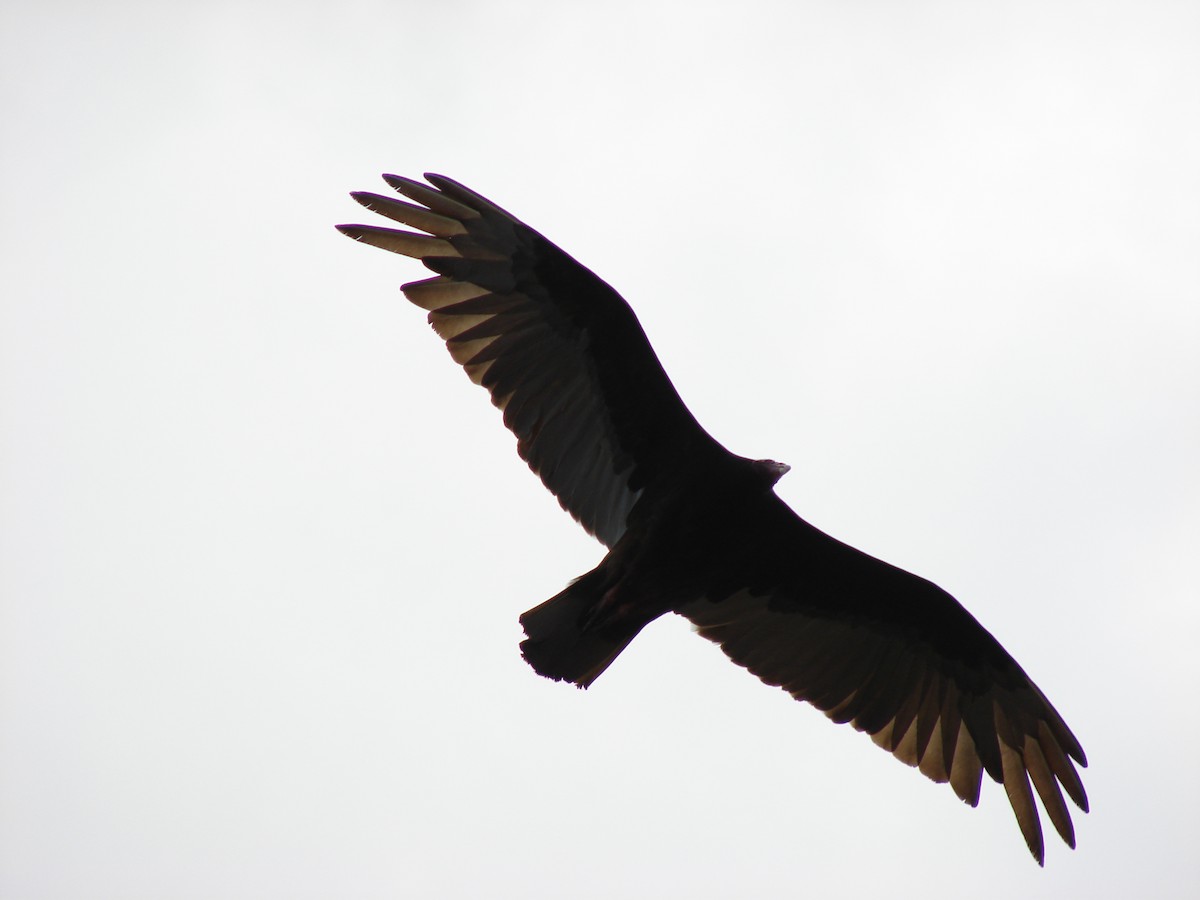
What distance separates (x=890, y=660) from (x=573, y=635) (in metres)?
2.03

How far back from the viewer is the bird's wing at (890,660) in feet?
22.5

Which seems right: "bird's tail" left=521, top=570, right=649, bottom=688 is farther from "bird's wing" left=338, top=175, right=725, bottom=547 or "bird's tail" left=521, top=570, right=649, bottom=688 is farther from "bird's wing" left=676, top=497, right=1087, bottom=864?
"bird's wing" left=676, top=497, right=1087, bottom=864

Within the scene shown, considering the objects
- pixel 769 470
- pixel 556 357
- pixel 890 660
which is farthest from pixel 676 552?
pixel 890 660

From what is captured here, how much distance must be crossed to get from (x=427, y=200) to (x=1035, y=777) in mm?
4451

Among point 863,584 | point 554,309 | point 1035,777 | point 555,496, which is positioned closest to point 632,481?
point 555,496

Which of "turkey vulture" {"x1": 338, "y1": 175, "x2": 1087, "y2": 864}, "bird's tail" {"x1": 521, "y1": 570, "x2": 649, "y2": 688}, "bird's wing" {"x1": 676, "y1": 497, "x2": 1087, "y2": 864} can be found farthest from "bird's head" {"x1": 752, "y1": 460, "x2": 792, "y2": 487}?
"bird's tail" {"x1": 521, "y1": 570, "x2": 649, "y2": 688}

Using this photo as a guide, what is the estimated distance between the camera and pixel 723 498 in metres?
6.37

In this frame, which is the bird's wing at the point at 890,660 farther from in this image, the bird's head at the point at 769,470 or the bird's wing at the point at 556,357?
the bird's wing at the point at 556,357

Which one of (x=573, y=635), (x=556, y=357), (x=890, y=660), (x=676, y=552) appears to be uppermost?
(x=556, y=357)

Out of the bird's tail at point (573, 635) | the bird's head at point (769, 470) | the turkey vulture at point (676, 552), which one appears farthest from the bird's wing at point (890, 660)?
the bird's tail at point (573, 635)

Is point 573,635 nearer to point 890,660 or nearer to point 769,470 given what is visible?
point 769,470

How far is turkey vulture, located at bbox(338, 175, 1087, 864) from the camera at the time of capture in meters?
6.21

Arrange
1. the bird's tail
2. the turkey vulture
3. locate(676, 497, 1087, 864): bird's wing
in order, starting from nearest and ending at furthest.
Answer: the bird's tail
the turkey vulture
locate(676, 497, 1087, 864): bird's wing

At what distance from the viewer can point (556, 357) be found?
6398mm
